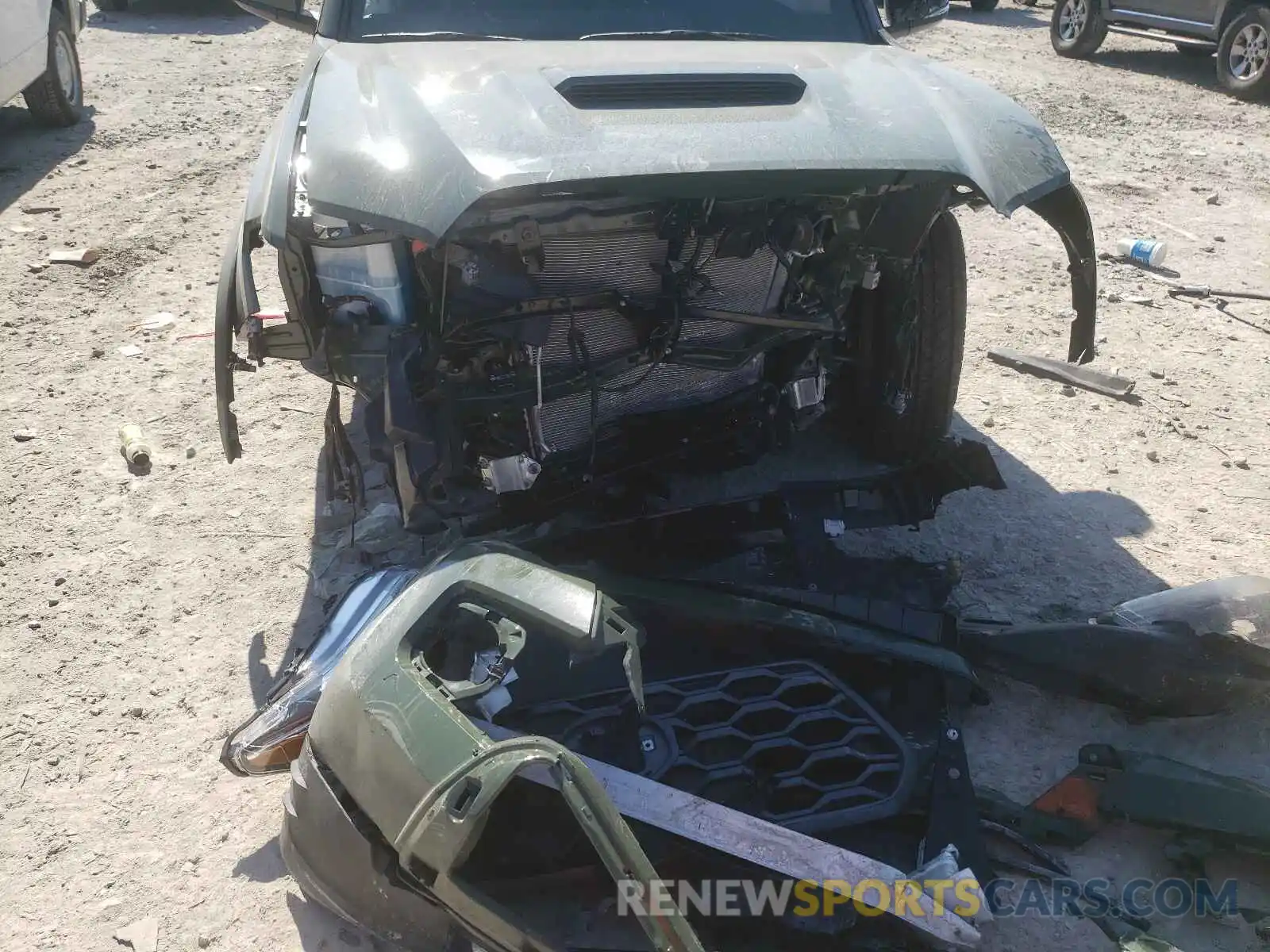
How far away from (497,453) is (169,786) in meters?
1.13

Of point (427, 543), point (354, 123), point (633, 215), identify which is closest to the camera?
point (354, 123)

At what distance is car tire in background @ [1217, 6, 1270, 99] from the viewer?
7906 mm

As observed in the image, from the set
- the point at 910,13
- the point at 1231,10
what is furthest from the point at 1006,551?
the point at 1231,10

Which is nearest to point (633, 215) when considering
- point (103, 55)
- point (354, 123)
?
point (354, 123)

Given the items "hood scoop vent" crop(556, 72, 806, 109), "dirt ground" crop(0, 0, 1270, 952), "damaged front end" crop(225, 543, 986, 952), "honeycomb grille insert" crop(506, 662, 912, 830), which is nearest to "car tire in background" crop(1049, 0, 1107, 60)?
"dirt ground" crop(0, 0, 1270, 952)

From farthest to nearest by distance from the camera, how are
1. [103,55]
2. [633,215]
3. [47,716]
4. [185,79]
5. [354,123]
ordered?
[103,55], [185,79], [47,716], [633,215], [354,123]

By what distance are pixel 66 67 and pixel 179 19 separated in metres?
4.56

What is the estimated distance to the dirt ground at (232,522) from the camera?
213 centimetres

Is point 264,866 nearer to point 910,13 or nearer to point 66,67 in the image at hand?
point 910,13

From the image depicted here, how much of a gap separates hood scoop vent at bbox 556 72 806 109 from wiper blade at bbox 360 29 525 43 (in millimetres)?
584

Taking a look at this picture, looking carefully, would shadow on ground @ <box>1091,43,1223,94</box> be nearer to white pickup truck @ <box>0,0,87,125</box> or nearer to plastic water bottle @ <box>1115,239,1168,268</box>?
plastic water bottle @ <box>1115,239,1168,268</box>

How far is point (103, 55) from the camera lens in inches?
359

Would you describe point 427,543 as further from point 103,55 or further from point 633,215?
point 103,55

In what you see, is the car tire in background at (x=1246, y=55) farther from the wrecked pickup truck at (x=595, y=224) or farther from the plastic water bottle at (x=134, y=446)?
the plastic water bottle at (x=134, y=446)
